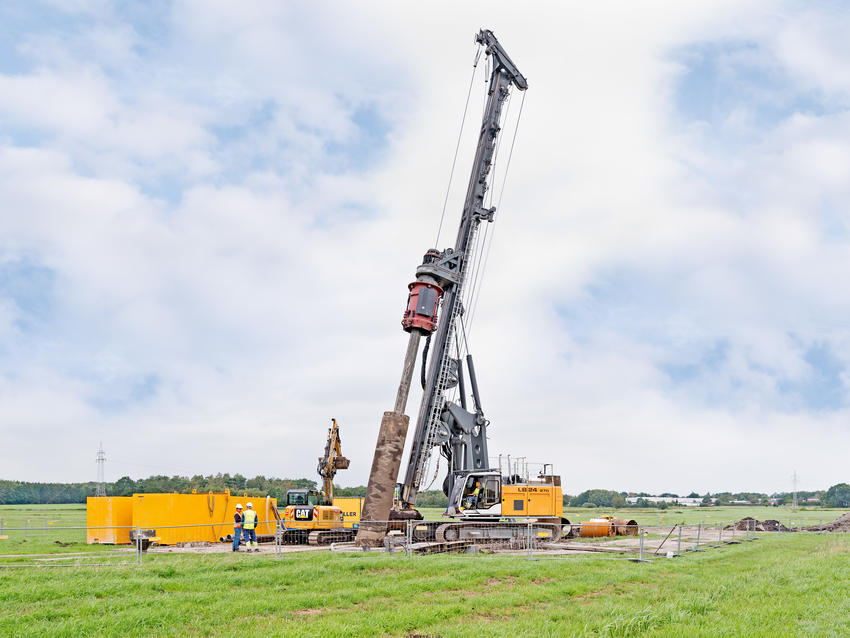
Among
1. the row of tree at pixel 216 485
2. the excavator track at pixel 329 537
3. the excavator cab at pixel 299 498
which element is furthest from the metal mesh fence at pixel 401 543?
the row of tree at pixel 216 485

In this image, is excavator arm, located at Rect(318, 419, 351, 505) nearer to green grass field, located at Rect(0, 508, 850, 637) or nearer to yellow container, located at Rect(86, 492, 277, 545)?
yellow container, located at Rect(86, 492, 277, 545)

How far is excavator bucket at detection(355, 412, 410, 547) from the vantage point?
24781 millimetres

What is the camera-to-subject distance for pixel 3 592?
13.7 meters

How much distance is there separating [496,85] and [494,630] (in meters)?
26.1

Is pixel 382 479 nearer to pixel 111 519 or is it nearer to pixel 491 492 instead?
pixel 491 492

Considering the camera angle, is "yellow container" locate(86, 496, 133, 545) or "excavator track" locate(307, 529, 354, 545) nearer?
"excavator track" locate(307, 529, 354, 545)

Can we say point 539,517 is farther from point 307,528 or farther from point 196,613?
point 196,613

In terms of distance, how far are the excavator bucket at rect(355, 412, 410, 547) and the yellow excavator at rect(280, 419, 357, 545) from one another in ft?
12.5

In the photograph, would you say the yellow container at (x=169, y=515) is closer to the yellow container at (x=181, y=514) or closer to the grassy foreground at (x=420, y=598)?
the yellow container at (x=181, y=514)

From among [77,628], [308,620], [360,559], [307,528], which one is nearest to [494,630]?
[308,620]

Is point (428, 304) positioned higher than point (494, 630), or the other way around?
point (428, 304)

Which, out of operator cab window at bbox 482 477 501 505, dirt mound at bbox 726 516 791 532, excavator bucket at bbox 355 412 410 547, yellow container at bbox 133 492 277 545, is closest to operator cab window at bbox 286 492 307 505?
yellow container at bbox 133 492 277 545

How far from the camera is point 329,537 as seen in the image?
1123 inches

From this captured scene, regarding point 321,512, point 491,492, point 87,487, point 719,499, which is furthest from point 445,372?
point 719,499
